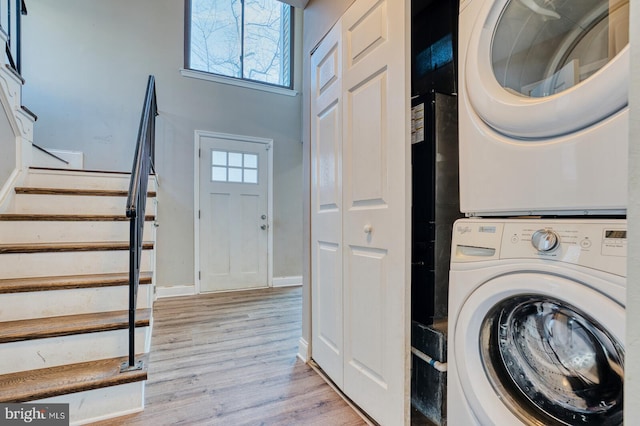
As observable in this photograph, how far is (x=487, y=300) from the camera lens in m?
0.85

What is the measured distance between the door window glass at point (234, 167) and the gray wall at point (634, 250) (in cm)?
390

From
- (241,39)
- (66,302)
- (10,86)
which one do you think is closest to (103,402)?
(66,302)

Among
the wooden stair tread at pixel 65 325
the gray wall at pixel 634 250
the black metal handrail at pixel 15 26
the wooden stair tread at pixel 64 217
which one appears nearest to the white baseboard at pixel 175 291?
the wooden stair tread at pixel 64 217

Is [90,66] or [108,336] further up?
[90,66]

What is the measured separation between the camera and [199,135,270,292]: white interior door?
3.83 metres

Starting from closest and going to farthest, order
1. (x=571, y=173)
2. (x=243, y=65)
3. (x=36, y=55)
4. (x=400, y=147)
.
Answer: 1. (x=571, y=173)
2. (x=400, y=147)
3. (x=36, y=55)
4. (x=243, y=65)

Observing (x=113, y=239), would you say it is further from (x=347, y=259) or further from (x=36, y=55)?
(x=36, y=55)

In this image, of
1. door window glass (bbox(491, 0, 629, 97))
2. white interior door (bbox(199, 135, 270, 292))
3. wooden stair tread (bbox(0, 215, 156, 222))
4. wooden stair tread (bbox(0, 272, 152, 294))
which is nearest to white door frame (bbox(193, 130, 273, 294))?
white interior door (bbox(199, 135, 270, 292))

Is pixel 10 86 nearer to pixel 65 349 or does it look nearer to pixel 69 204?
pixel 69 204

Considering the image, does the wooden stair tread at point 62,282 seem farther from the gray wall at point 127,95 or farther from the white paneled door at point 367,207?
the gray wall at point 127,95

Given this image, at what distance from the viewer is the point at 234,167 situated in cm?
399

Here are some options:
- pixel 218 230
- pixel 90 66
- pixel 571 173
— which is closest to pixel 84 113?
pixel 90 66

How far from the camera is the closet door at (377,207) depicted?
1201 mm

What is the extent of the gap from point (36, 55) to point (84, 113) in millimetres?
666
